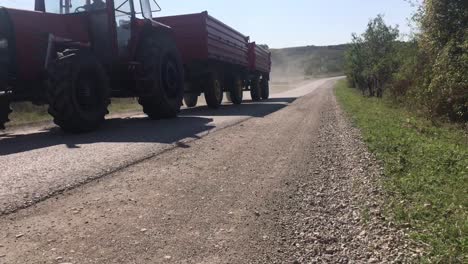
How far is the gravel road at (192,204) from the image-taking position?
120 inches

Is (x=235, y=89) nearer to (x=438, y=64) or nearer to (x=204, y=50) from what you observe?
(x=204, y=50)

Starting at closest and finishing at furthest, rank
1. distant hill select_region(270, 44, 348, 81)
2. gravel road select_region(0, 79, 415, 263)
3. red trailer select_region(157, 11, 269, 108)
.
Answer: gravel road select_region(0, 79, 415, 263)
red trailer select_region(157, 11, 269, 108)
distant hill select_region(270, 44, 348, 81)

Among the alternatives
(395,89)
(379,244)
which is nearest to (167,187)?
(379,244)

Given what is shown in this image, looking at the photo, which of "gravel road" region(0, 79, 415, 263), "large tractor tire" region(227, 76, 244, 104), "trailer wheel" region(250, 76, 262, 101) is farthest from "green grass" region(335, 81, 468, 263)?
"trailer wheel" region(250, 76, 262, 101)

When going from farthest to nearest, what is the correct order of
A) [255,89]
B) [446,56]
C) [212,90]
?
[255,89] → [212,90] → [446,56]

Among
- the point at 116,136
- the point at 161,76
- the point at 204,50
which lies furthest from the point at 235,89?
the point at 116,136

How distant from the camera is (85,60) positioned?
8.20 meters

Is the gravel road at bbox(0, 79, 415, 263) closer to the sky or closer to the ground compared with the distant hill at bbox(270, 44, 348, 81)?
closer to the ground

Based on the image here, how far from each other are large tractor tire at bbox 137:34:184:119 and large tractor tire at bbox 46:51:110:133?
4.54ft

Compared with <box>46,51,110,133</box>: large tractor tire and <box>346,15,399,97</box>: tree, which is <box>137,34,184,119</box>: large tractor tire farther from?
<box>346,15,399,97</box>: tree

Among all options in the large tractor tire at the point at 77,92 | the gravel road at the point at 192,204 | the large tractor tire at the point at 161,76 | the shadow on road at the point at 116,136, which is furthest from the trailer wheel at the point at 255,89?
the gravel road at the point at 192,204

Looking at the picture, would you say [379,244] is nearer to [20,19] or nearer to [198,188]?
[198,188]

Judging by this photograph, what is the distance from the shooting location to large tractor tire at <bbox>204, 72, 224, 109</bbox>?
48.3 feet

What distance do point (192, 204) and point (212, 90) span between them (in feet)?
36.0
